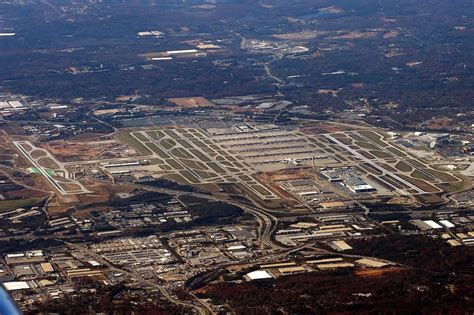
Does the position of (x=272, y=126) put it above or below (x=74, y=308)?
below

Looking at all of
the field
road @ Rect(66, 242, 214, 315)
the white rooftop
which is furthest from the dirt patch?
the white rooftop

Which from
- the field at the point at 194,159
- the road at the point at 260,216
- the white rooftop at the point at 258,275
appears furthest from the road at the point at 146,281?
the field at the point at 194,159

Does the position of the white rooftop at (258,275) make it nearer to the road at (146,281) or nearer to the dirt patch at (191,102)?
the road at (146,281)

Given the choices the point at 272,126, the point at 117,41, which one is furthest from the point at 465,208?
the point at 117,41

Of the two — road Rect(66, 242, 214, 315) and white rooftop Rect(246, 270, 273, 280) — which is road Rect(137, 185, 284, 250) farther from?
road Rect(66, 242, 214, 315)

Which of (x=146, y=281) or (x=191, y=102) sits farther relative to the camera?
(x=191, y=102)

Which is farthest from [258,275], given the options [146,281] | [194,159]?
[194,159]

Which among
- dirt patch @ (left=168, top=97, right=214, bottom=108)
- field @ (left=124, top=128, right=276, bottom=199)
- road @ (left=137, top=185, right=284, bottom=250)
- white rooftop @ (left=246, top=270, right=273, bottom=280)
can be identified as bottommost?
dirt patch @ (left=168, top=97, right=214, bottom=108)

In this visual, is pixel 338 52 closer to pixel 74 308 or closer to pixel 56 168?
pixel 56 168

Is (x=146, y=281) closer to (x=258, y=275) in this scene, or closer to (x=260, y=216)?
(x=258, y=275)

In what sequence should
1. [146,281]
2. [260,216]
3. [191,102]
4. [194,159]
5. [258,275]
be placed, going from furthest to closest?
Answer: [191,102], [194,159], [260,216], [258,275], [146,281]

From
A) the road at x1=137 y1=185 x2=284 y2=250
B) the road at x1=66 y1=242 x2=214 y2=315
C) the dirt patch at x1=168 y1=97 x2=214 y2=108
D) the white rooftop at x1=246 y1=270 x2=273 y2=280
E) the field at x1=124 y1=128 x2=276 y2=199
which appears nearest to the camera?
the road at x1=66 y1=242 x2=214 y2=315
